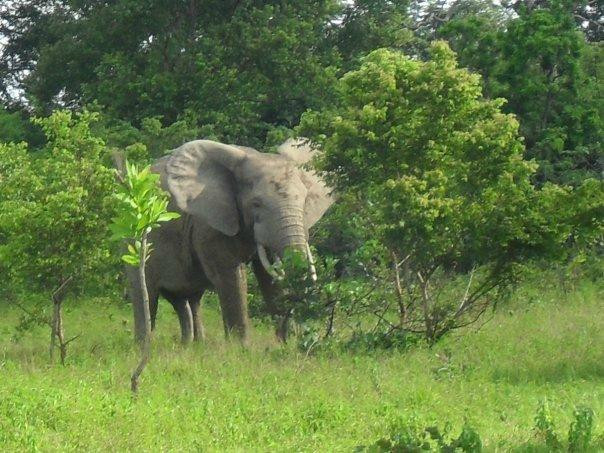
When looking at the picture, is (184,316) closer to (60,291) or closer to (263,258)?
(263,258)

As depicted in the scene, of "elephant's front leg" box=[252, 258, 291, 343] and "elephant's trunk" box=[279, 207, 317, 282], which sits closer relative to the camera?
"elephant's trunk" box=[279, 207, 317, 282]

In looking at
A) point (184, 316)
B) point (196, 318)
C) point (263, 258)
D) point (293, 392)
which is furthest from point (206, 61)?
point (293, 392)

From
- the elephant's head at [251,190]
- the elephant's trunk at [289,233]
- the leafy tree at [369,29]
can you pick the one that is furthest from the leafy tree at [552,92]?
the elephant's trunk at [289,233]

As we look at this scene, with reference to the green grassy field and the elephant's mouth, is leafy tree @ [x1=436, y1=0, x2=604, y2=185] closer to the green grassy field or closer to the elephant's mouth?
the green grassy field

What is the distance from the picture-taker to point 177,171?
14117 millimetres

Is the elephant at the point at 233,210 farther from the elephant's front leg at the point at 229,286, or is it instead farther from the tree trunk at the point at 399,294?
the tree trunk at the point at 399,294

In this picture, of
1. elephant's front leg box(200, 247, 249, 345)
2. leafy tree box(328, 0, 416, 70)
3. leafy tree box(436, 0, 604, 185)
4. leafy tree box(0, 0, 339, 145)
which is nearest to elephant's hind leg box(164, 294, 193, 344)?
elephant's front leg box(200, 247, 249, 345)

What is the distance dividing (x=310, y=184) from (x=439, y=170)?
1815 mm

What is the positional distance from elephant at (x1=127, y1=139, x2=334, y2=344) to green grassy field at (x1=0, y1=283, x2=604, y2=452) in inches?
29.9

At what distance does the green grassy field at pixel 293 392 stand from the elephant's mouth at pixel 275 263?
2.43 feet

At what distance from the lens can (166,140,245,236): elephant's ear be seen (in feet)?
45.8

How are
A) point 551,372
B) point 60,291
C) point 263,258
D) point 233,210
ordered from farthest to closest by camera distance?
point 233,210, point 263,258, point 60,291, point 551,372

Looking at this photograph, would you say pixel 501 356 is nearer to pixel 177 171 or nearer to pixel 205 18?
pixel 177 171

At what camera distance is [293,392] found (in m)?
9.97
